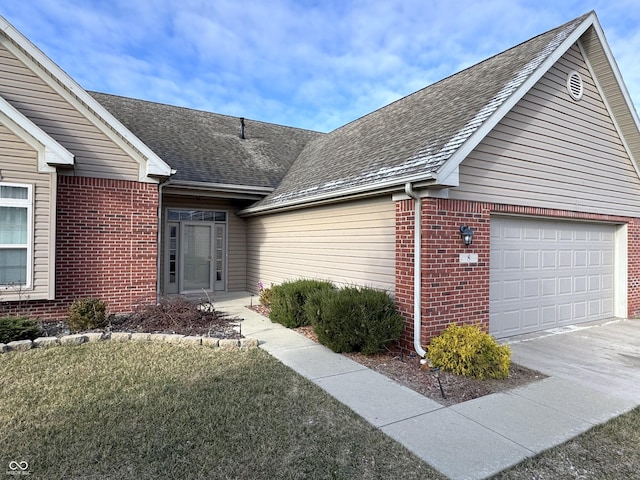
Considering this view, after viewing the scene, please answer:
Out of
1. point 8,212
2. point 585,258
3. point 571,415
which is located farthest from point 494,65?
point 8,212

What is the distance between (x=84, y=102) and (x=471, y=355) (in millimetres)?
8274

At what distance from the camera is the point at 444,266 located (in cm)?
596

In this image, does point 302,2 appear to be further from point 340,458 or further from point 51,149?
point 340,458

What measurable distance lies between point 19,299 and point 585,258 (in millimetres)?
11536

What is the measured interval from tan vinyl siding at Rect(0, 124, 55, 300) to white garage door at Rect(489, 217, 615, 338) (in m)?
8.12

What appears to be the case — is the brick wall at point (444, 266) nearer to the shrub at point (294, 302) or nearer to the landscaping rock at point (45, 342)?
the shrub at point (294, 302)

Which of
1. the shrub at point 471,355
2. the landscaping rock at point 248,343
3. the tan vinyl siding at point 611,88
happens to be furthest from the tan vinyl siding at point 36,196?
the tan vinyl siding at point 611,88

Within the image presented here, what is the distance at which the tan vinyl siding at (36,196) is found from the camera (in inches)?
274

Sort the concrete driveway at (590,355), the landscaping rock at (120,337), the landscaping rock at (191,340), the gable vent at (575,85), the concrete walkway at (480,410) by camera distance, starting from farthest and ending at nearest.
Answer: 1. the gable vent at (575,85)
2. the landscaping rock at (120,337)
3. the landscaping rock at (191,340)
4. the concrete driveway at (590,355)
5. the concrete walkway at (480,410)

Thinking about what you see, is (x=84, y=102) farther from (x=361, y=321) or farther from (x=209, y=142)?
(x=361, y=321)

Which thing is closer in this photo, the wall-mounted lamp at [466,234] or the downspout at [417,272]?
the downspout at [417,272]

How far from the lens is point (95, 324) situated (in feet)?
22.9

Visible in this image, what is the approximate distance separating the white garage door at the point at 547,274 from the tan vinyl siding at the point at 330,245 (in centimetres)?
199

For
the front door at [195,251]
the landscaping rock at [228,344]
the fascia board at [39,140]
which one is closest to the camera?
the landscaping rock at [228,344]
